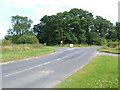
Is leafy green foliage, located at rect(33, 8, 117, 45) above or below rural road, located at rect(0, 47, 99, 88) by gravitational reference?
above

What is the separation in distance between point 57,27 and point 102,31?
33.7 m

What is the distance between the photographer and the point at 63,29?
8238cm

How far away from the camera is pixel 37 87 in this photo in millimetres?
8203

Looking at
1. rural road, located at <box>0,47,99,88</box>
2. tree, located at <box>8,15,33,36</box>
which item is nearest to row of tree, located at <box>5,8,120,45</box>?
tree, located at <box>8,15,33,36</box>

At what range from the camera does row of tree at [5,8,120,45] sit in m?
81.8

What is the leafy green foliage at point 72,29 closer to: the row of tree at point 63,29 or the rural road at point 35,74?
the row of tree at point 63,29

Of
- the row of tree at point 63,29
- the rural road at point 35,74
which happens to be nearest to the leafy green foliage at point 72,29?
the row of tree at point 63,29

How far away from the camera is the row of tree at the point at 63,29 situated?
81750mm

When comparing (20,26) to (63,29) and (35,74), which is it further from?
(35,74)

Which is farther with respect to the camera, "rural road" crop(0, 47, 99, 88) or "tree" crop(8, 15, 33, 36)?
"tree" crop(8, 15, 33, 36)

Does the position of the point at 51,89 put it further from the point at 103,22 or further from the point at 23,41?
the point at 103,22

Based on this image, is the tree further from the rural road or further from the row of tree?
the rural road

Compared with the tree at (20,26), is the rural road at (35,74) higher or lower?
lower

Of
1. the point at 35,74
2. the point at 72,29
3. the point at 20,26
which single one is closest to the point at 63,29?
the point at 72,29
